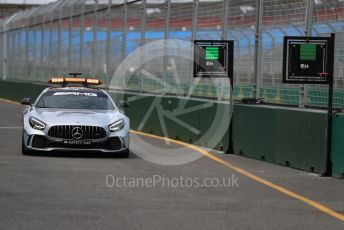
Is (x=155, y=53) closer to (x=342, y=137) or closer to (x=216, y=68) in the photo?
(x=216, y=68)

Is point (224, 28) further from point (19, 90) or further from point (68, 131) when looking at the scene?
point (19, 90)

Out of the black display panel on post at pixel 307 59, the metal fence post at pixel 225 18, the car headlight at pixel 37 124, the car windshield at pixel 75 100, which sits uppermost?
the metal fence post at pixel 225 18

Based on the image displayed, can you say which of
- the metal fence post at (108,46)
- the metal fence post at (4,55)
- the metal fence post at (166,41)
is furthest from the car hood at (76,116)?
the metal fence post at (4,55)

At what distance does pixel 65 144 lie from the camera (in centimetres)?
1526

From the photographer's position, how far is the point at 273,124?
15.6m

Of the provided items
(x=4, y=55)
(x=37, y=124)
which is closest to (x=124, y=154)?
(x=37, y=124)

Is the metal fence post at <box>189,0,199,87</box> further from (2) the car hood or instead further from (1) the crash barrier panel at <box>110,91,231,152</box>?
(2) the car hood

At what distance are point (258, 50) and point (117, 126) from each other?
5.02m

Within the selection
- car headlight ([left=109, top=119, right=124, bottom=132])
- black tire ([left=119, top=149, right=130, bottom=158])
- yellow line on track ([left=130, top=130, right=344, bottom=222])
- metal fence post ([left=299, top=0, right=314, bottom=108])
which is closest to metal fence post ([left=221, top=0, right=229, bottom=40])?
yellow line on track ([left=130, top=130, right=344, bottom=222])

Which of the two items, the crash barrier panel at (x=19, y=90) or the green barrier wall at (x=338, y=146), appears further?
the crash barrier panel at (x=19, y=90)

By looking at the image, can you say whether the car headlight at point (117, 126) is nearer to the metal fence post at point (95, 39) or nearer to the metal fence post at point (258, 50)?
the metal fence post at point (258, 50)

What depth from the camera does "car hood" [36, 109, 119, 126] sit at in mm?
15383

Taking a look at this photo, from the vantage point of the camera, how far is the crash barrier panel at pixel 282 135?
13.8 meters

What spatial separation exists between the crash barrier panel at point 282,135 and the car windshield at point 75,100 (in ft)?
8.76
